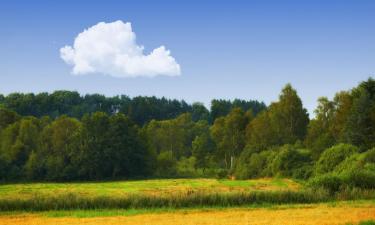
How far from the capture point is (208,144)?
107938mm

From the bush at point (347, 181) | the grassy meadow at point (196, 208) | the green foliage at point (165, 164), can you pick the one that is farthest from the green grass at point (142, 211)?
the green foliage at point (165, 164)

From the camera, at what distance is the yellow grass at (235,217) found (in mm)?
32094

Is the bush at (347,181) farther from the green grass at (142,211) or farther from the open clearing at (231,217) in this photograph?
the open clearing at (231,217)

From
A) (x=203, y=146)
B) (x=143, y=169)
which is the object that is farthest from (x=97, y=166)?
(x=203, y=146)

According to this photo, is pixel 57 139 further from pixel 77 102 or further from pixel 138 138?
pixel 77 102

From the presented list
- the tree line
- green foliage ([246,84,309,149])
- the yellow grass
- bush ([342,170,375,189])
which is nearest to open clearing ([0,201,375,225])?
the yellow grass

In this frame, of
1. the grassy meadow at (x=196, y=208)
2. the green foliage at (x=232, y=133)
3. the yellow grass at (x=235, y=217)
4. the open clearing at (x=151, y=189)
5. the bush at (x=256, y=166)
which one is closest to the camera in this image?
the yellow grass at (x=235, y=217)

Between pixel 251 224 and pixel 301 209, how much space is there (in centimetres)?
985

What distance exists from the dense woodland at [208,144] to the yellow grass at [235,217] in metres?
19.3

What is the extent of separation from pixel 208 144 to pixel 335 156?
153 ft

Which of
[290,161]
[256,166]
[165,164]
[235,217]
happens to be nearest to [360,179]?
[235,217]

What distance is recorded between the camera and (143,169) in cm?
10169

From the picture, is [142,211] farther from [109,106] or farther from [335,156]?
[109,106]

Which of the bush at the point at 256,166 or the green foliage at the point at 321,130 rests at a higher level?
the green foliage at the point at 321,130
